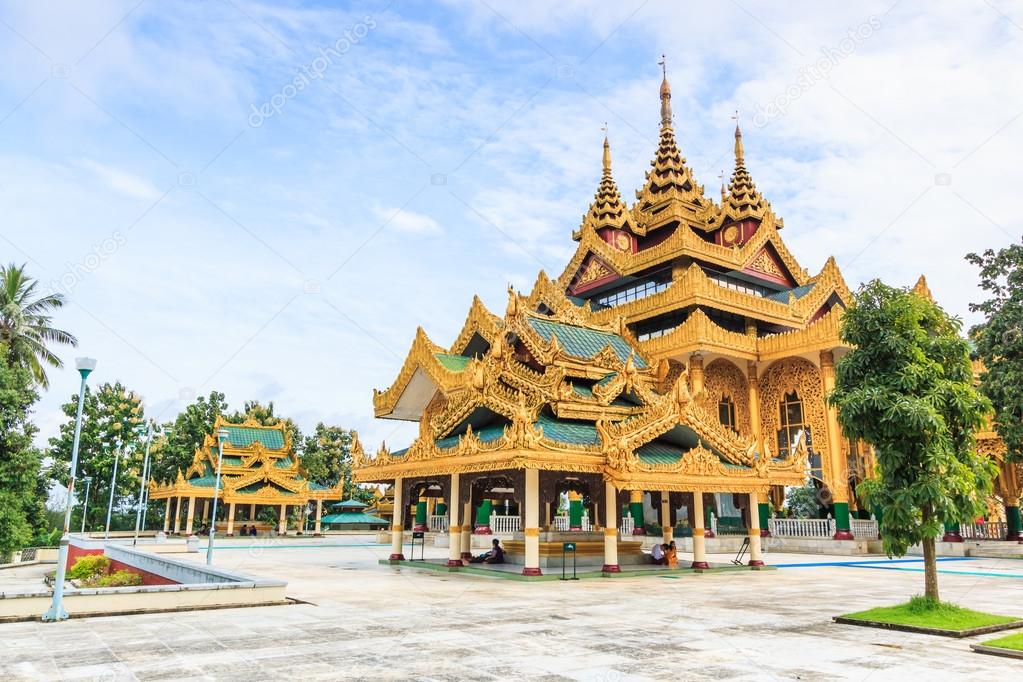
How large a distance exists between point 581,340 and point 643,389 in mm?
2590

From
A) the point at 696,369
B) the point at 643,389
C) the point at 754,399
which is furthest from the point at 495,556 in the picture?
the point at 754,399

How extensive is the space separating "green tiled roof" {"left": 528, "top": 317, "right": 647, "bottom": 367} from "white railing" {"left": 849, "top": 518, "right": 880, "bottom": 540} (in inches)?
554

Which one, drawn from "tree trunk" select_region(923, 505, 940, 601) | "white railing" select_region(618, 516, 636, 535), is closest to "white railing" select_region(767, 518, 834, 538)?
"white railing" select_region(618, 516, 636, 535)

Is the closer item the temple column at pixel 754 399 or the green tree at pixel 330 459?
the temple column at pixel 754 399

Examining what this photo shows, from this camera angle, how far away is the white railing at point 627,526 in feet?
115

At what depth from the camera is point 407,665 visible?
7.32 meters

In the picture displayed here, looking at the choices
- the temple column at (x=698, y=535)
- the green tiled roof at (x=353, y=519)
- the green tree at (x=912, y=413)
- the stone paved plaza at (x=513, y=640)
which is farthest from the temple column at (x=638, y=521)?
the green tiled roof at (x=353, y=519)

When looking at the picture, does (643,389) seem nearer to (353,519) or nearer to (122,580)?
(122,580)

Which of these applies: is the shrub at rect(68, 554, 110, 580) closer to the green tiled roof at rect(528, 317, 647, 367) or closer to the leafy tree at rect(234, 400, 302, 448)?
the green tiled roof at rect(528, 317, 647, 367)

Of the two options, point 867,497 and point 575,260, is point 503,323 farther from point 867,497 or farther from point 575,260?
point 575,260

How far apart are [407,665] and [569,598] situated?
621 centimetres

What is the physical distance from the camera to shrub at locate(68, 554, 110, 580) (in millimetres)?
20359

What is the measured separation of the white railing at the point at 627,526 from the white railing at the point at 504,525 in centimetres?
522

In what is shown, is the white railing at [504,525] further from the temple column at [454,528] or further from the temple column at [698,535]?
the temple column at [698,535]
